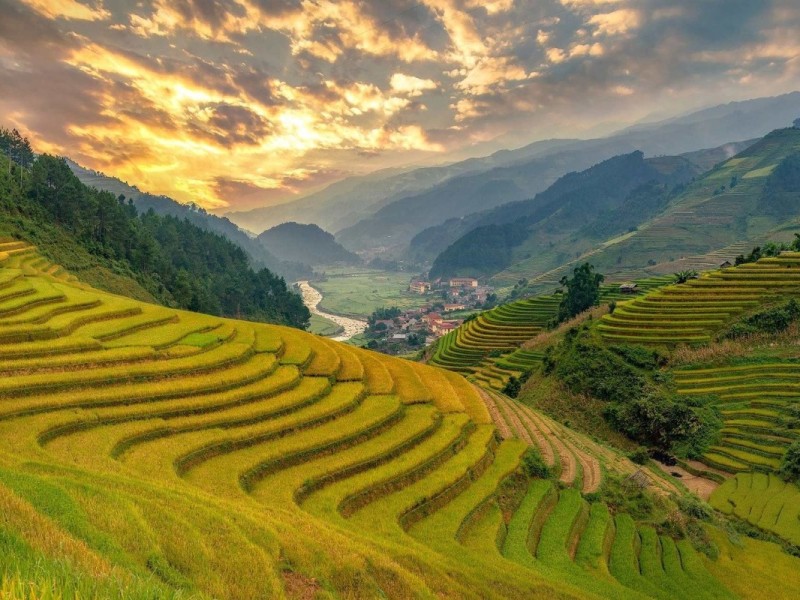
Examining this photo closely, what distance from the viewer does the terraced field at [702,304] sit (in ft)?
112

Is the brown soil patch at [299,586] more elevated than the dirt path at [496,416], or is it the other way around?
the brown soil patch at [299,586]

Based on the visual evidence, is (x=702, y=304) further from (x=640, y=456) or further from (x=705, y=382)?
(x=640, y=456)

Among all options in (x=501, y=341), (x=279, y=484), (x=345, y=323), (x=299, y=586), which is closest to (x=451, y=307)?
(x=345, y=323)

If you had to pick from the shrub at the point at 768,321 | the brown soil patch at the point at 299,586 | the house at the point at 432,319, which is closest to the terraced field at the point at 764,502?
the shrub at the point at 768,321

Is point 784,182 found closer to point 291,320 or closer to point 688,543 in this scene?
point 291,320

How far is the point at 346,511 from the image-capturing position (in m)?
12.9

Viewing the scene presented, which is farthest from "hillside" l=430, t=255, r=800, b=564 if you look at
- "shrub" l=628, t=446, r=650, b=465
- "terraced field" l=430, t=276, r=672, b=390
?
"shrub" l=628, t=446, r=650, b=465

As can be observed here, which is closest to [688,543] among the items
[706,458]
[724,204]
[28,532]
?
[706,458]

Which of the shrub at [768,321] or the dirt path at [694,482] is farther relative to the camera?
the shrub at [768,321]

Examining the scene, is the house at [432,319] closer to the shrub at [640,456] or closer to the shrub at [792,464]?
the shrub at [640,456]

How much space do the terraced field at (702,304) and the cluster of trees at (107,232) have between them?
172 feet

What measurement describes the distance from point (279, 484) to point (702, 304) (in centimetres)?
3747

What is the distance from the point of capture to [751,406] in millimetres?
26828

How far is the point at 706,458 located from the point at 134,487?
92.3 ft
